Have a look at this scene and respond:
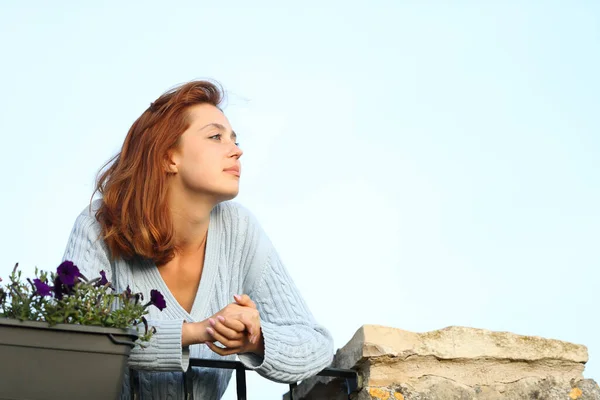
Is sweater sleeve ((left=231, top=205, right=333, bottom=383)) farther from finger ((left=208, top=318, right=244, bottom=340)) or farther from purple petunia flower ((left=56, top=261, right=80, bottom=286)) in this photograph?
purple petunia flower ((left=56, top=261, right=80, bottom=286))

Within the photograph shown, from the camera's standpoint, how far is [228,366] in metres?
2.29

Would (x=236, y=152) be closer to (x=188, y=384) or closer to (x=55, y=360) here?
(x=188, y=384)

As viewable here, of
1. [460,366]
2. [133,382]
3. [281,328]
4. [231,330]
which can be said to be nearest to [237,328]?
[231,330]

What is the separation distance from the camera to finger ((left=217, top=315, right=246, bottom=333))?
2021 mm

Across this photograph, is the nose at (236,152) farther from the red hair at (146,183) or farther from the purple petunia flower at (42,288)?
the purple petunia flower at (42,288)

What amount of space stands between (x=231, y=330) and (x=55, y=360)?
1.56 ft

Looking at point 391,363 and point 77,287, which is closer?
point 77,287

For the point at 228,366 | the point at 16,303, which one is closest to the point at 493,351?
the point at 228,366

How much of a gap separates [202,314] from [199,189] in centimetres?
39

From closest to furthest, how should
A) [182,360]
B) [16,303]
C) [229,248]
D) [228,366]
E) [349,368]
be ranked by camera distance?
[16,303] < [182,360] < [228,366] < [349,368] < [229,248]

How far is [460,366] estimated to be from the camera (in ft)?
8.09

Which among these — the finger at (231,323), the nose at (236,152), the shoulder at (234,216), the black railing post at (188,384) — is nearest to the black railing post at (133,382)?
the black railing post at (188,384)


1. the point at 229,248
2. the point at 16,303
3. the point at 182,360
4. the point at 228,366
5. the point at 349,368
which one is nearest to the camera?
the point at 16,303

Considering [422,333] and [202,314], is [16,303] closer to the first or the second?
[202,314]
